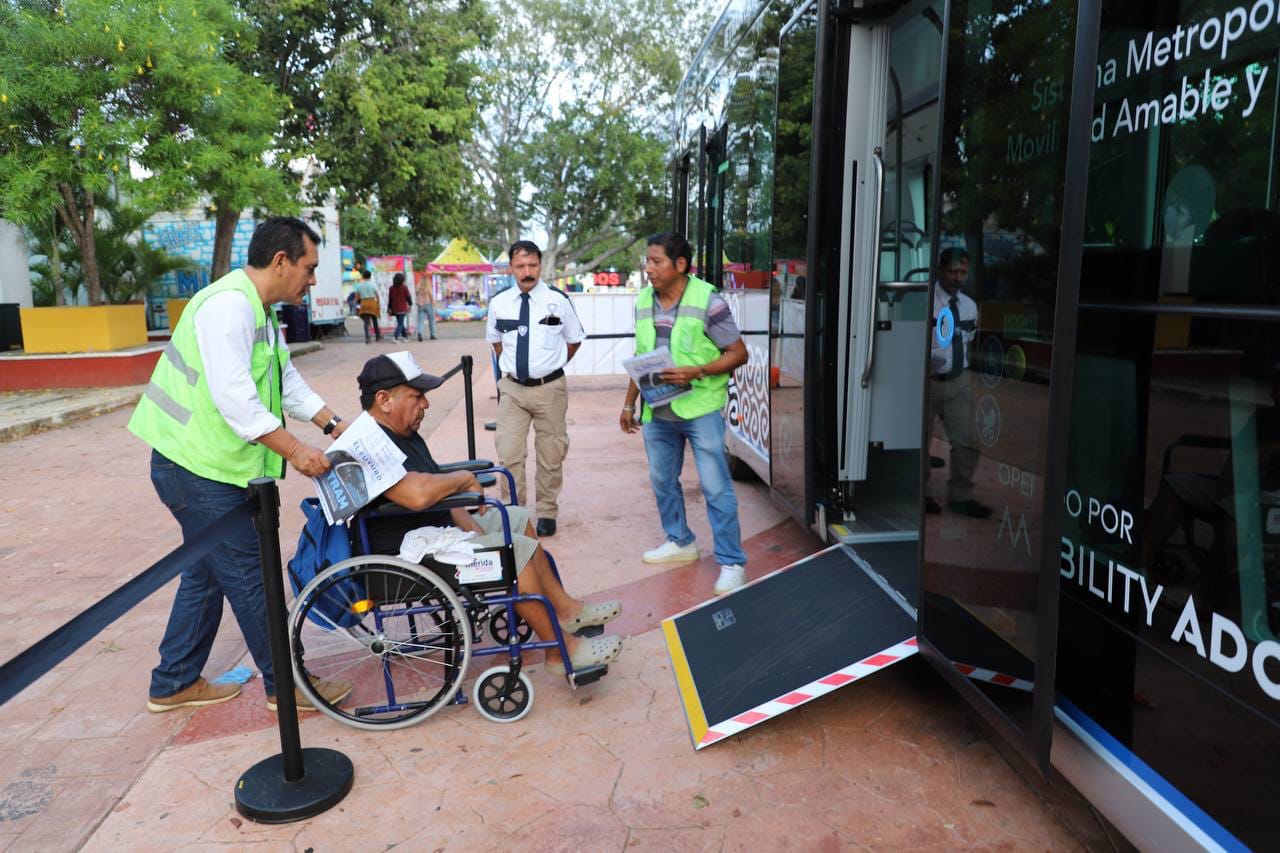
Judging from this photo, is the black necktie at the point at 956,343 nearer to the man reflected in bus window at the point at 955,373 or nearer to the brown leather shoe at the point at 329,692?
the man reflected in bus window at the point at 955,373

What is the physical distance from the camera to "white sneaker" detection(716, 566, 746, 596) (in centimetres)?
483

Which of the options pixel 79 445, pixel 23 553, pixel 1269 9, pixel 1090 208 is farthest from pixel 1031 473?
pixel 79 445

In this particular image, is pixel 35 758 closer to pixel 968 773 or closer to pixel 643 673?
pixel 643 673

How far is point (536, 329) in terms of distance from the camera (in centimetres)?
582

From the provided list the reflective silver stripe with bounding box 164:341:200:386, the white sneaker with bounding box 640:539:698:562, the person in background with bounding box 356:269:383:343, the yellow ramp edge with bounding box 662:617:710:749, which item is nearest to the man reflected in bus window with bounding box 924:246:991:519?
the yellow ramp edge with bounding box 662:617:710:749

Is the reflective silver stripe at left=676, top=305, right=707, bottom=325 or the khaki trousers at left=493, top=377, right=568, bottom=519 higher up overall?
the reflective silver stripe at left=676, top=305, right=707, bottom=325

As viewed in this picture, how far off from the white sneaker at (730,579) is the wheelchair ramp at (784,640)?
52cm

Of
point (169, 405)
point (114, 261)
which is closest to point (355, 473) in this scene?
point (169, 405)

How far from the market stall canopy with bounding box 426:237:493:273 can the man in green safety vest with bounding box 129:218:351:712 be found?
34.7 metres

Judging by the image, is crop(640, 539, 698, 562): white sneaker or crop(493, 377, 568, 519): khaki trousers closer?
crop(640, 539, 698, 562): white sneaker

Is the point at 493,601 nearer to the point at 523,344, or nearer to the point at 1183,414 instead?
the point at 1183,414

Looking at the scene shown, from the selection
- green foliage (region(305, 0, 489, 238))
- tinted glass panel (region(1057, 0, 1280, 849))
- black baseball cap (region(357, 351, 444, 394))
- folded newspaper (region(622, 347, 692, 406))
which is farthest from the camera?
green foliage (region(305, 0, 489, 238))

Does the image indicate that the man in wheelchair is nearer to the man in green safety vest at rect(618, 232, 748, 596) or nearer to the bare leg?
the bare leg

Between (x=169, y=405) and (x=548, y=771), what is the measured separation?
1.92 metres
